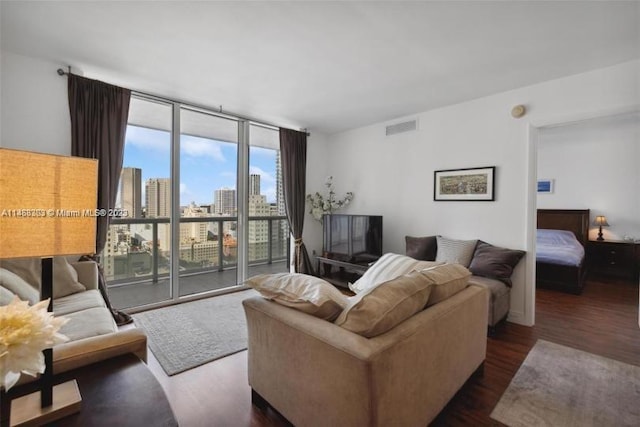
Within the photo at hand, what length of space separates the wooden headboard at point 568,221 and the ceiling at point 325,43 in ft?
12.2

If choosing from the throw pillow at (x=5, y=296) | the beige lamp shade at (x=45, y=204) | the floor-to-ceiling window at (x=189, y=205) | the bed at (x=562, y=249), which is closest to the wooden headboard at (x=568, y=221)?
the bed at (x=562, y=249)

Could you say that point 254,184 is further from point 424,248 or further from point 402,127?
point 424,248

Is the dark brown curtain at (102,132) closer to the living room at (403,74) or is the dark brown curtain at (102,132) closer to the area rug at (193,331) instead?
the living room at (403,74)

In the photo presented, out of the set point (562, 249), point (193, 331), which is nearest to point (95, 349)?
point (193, 331)

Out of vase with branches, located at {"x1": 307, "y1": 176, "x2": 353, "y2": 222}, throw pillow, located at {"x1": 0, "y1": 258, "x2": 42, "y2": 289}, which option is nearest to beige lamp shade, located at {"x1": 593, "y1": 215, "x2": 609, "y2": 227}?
vase with branches, located at {"x1": 307, "y1": 176, "x2": 353, "y2": 222}

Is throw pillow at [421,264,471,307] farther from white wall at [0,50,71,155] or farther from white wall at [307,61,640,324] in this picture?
white wall at [0,50,71,155]

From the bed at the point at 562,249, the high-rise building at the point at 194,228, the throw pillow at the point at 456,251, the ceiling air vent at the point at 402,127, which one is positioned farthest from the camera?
the bed at the point at 562,249

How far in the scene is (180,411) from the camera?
168 centimetres

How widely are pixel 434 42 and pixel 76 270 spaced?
3.63 m

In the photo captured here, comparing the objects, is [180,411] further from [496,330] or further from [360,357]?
[496,330]

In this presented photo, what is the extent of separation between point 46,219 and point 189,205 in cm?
300

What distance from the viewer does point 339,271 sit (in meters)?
4.67

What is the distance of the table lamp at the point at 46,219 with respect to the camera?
802 mm

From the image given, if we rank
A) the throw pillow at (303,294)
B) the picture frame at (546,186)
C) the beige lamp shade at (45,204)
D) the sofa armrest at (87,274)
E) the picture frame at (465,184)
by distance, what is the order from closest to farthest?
1. the beige lamp shade at (45,204)
2. the throw pillow at (303,294)
3. the sofa armrest at (87,274)
4. the picture frame at (465,184)
5. the picture frame at (546,186)
